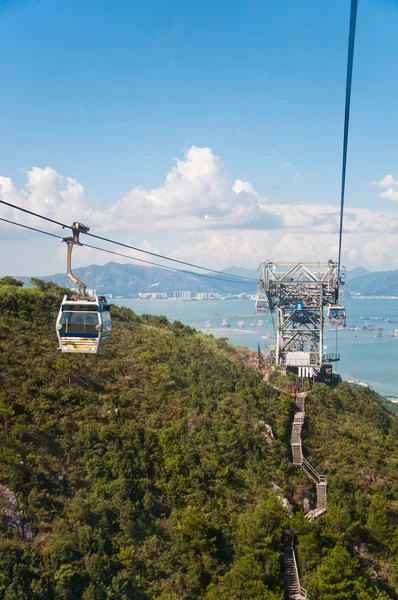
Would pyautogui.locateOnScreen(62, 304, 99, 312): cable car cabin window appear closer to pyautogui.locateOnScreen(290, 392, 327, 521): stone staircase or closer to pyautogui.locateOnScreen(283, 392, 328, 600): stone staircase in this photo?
pyautogui.locateOnScreen(283, 392, 328, 600): stone staircase

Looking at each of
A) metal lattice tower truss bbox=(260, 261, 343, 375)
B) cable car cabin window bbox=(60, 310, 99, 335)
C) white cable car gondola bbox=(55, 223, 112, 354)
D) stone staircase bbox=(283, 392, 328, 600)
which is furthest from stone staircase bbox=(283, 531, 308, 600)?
metal lattice tower truss bbox=(260, 261, 343, 375)

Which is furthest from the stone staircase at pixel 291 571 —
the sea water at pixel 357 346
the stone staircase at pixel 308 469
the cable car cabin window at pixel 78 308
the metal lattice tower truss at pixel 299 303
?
the sea water at pixel 357 346

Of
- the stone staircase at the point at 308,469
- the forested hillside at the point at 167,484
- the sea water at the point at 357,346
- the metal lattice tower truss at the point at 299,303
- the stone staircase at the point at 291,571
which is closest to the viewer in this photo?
the forested hillside at the point at 167,484

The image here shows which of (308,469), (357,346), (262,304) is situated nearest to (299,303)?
(262,304)

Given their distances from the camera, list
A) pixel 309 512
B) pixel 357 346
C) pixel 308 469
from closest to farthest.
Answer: pixel 309 512 < pixel 308 469 < pixel 357 346

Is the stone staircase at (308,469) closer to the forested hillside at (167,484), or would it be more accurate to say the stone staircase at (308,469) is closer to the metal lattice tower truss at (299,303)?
the forested hillside at (167,484)

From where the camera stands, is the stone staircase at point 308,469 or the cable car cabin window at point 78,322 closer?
the cable car cabin window at point 78,322

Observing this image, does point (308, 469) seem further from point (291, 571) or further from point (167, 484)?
point (167, 484)
